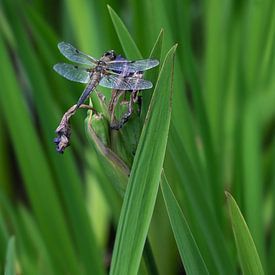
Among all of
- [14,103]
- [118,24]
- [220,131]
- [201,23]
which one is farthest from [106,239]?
[118,24]

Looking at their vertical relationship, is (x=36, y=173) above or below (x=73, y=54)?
below

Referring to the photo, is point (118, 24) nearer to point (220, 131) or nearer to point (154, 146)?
point (154, 146)

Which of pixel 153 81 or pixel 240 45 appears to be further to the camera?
pixel 240 45

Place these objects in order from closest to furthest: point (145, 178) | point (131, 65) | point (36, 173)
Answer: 1. point (145, 178)
2. point (131, 65)
3. point (36, 173)

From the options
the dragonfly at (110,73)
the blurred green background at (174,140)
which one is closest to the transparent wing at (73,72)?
the dragonfly at (110,73)

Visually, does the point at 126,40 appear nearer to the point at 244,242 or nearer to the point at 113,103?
the point at 113,103

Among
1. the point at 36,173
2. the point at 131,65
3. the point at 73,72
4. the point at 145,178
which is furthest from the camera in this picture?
the point at 36,173

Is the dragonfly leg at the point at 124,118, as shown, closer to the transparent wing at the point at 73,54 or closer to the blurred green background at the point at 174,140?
the blurred green background at the point at 174,140

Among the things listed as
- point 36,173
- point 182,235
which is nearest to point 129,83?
point 182,235
